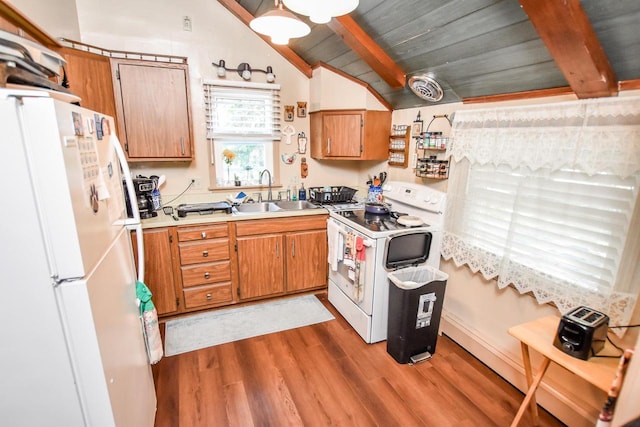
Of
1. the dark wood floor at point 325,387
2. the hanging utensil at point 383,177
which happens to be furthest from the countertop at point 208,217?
the dark wood floor at point 325,387

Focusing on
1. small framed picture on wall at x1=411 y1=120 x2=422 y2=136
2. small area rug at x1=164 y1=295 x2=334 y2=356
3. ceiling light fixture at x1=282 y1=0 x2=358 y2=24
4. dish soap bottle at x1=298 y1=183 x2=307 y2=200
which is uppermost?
ceiling light fixture at x1=282 y1=0 x2=358 y2=24

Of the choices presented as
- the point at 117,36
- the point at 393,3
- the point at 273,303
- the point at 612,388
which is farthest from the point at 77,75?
the point at 612,388

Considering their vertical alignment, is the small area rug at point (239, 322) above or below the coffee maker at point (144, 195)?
below

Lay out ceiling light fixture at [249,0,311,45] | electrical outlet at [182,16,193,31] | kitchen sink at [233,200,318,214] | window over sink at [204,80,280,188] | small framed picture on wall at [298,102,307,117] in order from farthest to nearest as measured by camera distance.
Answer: small framed picture on wall at [298,102,307,117]
kitchen sink at [233,200,318,214]
window over sink at [204,80,280,188]
electrical outlet at [182,16,193,31]
ceiling light fixture at [249,0,311,45]

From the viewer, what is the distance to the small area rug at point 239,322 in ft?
8.06

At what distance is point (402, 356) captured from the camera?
2.21 metres

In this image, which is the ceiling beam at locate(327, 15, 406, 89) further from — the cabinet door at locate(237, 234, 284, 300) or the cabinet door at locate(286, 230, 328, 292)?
the cabinet door at locate(237, 234, 284, 300)

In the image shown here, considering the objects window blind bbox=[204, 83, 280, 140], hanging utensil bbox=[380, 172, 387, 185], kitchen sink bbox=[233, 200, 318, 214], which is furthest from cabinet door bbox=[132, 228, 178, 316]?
hanging utensil bbox=[380, 172, 387, 185]

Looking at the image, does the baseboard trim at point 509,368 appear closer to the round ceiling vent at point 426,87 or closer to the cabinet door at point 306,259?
the cabinet door at point 306,259

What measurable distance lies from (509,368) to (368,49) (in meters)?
2.47

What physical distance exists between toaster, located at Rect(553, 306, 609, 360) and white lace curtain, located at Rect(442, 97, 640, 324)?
0.21m

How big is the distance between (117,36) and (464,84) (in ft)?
9.50

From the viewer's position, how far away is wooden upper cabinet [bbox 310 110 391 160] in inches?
122

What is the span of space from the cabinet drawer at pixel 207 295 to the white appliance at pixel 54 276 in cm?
163
